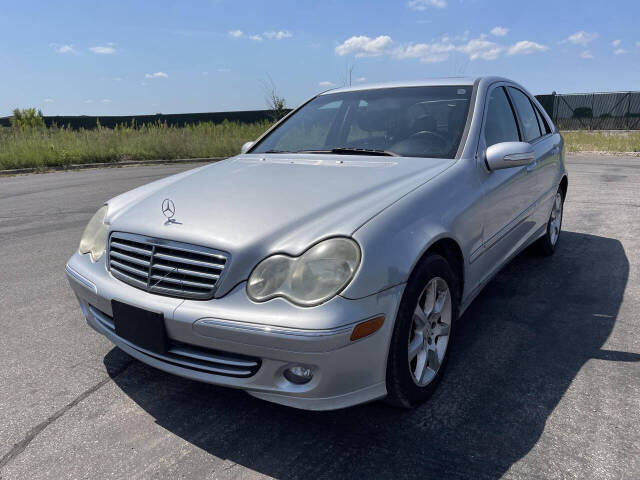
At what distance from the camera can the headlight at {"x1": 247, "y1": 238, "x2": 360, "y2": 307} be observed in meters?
1.92

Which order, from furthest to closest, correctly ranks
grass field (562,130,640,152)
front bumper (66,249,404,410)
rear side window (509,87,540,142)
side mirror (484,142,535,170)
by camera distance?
grass field (562,130,640,152), rear side window (509,87,540,142), side mirror (484,142,535,170), front bumper (66,249,404,410)

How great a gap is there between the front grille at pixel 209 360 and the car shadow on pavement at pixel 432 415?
0.35 meters

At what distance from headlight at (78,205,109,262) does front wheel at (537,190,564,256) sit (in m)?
3.68

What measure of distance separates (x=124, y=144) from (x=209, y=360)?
1530 centimetres

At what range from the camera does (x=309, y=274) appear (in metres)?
1.95

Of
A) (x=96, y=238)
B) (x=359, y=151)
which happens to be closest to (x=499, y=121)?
(x=359, y=151)

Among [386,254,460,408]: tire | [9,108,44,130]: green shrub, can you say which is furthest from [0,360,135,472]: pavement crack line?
[9,108,44,130]: green shrub

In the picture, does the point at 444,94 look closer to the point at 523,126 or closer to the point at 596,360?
the point at 523,126

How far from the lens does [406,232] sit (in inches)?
84.5

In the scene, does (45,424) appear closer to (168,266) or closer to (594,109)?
(168,266)

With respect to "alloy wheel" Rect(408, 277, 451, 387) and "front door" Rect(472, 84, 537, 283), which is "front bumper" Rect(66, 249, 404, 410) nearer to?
"alloy wheel" Rect(408, 277, 451, 387)

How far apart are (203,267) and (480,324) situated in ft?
6.65

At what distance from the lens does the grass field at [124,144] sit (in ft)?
45.6

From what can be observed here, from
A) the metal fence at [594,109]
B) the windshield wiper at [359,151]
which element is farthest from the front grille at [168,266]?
the metal fence at [594,109]
